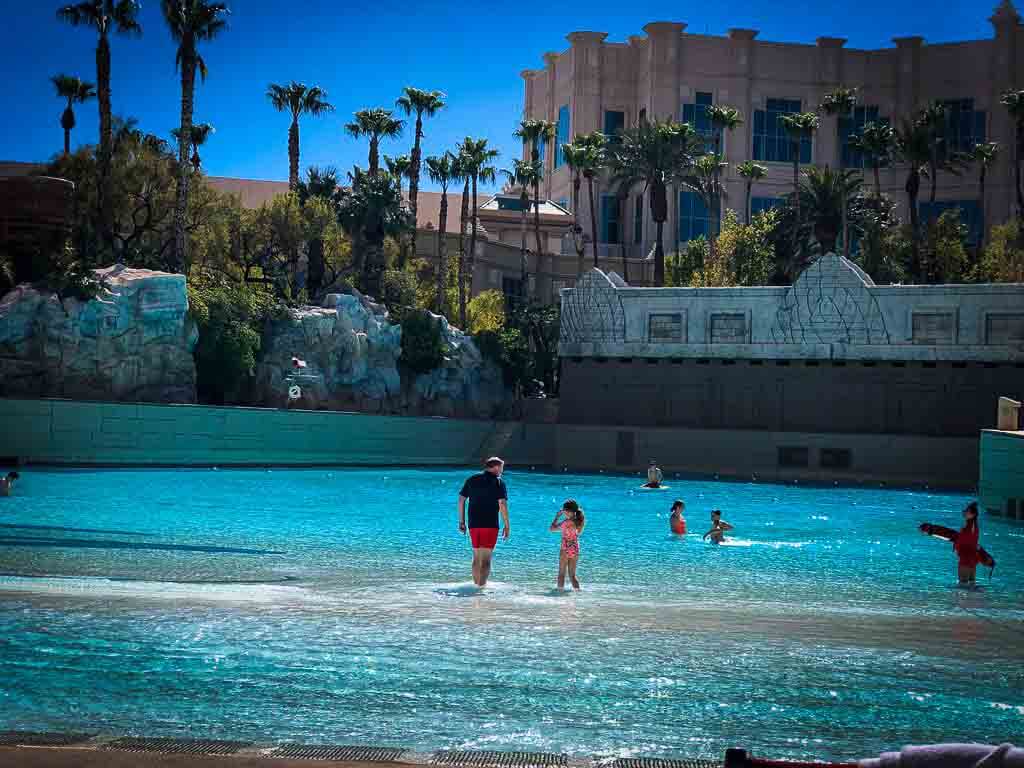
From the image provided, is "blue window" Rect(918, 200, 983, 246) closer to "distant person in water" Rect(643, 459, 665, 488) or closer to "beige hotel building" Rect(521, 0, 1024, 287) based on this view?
"beige hotel building" Rect(521, 0, 1024, 287)

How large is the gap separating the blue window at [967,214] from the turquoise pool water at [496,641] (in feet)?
180

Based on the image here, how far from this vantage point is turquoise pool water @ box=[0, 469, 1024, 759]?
847 cm

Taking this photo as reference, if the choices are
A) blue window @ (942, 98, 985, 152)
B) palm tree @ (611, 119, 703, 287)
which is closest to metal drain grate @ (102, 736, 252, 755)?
palm tree @ (611, 119, 703, 287)

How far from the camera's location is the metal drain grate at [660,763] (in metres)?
6.95

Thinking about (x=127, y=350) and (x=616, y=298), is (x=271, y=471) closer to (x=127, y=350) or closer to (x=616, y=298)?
(x=127, y=350)

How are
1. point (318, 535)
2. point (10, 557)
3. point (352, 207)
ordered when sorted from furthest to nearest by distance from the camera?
point (352, 207), point (318, 535), point (10, 557)

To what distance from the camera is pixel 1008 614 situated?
14.8 meters

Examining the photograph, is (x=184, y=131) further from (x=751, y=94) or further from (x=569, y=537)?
(x=751, y=94)

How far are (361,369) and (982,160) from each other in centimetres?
3924

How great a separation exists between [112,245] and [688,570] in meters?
40.1

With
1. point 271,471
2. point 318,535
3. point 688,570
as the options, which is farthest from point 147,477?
point 688,570

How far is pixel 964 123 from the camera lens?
7656cm

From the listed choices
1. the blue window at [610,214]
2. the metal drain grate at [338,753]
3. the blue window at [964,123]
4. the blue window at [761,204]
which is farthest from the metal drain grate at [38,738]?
the blue window at [964,123]

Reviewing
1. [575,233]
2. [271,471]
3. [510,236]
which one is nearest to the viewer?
[271,471]
